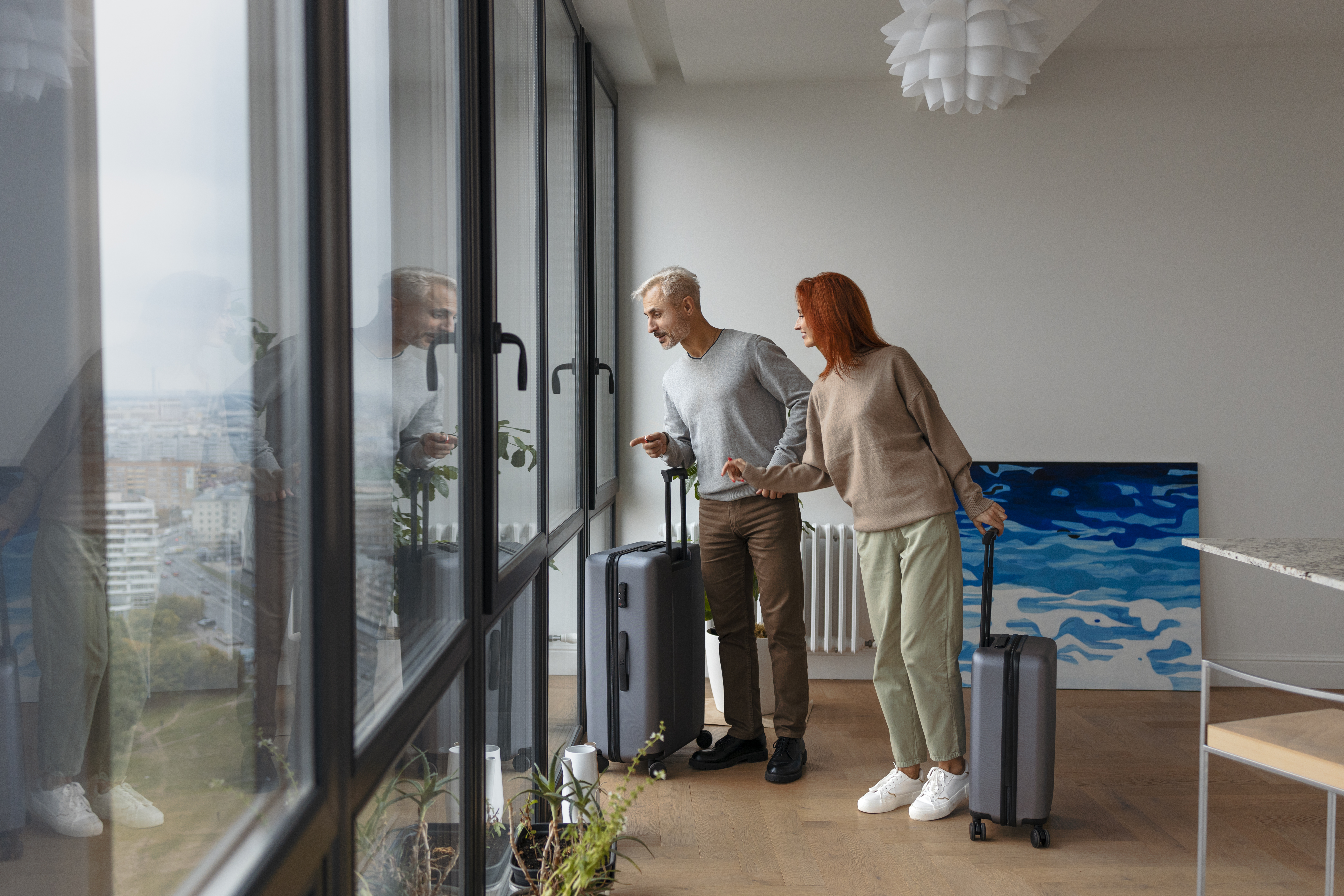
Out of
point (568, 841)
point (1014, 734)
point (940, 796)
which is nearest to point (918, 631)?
point (1014, 734)

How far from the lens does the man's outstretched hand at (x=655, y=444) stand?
300cm

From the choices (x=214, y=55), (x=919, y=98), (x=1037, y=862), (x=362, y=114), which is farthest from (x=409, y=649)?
(x=919, y=98)

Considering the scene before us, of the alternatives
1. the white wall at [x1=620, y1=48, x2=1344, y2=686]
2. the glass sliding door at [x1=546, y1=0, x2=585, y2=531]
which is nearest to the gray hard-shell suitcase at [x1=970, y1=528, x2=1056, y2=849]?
Answer: the glass sliding door at [x1=546, y1=0, x2=585, y2=531]

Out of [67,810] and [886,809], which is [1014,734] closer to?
[886,809]

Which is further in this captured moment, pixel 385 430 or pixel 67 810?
pixel 385 430

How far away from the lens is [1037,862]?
2387 millimetres

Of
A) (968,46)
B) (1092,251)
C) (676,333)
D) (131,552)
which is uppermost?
(968,46)

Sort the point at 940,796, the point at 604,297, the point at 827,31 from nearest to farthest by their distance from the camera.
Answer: the point at 940,796, the point at 827,31, the point at 604,297

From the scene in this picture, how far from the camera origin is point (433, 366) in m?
1.39

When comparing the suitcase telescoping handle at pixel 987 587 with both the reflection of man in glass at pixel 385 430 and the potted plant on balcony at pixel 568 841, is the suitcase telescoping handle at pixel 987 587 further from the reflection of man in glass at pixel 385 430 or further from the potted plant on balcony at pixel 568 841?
the reflection of man in glass at pixel 385 430

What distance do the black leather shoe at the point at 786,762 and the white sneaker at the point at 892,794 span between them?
25 centimetres

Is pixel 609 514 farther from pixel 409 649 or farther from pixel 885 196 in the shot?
pixel 409 649

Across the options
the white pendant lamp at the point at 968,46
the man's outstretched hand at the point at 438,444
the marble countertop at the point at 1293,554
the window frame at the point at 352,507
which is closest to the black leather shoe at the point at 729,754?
the window frame at the point at 352,507

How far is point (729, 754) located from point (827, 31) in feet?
8.60
